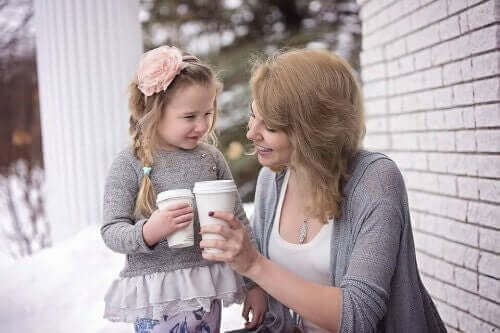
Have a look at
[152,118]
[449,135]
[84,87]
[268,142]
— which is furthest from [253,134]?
[84,87]

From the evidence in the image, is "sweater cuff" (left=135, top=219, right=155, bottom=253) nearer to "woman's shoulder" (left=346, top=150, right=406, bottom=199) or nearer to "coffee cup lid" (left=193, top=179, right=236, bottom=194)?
"coffee cup lid" (left=193, top=179, right=236, bottom=194)

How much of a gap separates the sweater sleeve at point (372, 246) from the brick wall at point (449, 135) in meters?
0.95

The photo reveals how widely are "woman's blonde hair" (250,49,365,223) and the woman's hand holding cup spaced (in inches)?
15.8

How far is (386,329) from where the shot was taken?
168 cm

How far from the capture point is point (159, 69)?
1758 millimetres

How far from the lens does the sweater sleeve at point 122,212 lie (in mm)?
1625

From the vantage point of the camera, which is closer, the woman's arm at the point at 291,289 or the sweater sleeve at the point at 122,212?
the woman's arm at the point at 291,289

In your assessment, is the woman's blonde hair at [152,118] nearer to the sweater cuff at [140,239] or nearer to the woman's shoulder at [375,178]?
the sweater cuff at [140,239]

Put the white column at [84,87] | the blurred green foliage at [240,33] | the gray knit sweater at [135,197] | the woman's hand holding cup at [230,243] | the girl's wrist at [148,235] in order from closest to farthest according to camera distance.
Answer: the woman's hand holding cup at [230,243]
the girl's wrist at [148,235]
the gray knit sweater at [135,197]
the white column at [84,87]
the blurred green foliage at [240,33]

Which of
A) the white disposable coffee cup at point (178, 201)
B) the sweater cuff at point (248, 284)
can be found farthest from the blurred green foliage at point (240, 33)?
the white disposable coffee cup at point (178, 201)

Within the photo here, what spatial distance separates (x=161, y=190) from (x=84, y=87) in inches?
66.5

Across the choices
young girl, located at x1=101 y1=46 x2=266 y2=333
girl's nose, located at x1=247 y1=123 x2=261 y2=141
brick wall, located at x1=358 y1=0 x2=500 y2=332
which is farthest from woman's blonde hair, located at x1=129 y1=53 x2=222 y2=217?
brick wall, located at x1=358 y1=0 x2=500 y2=332

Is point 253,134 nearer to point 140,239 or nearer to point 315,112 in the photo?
point 315,112

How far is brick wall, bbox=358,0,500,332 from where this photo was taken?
2.45 m
